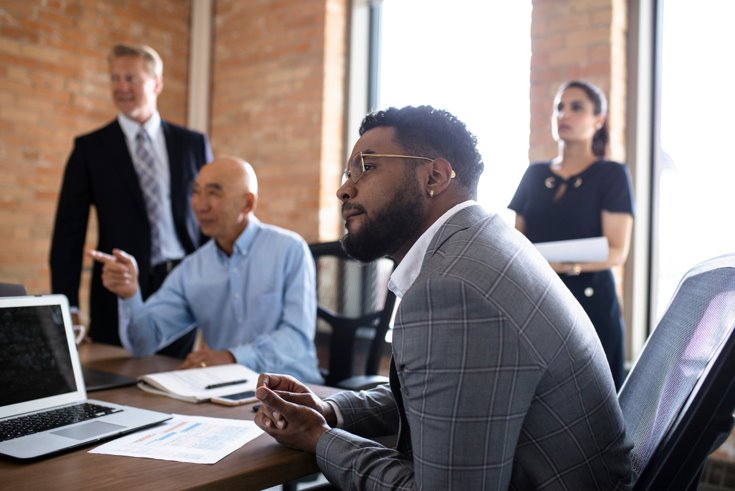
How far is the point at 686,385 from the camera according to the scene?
0.98m

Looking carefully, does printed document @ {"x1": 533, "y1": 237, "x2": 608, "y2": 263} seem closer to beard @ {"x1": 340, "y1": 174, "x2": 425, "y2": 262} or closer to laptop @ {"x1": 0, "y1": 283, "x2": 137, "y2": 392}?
beard @ {"x1": 340, "y1": 174, "x2": 425, "y2": 262}

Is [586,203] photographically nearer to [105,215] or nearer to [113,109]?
[105,215]

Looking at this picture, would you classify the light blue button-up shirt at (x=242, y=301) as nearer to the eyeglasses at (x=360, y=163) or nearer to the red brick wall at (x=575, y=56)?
the eyeglasses at (x=360, y=163)

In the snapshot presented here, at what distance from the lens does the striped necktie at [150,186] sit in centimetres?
282

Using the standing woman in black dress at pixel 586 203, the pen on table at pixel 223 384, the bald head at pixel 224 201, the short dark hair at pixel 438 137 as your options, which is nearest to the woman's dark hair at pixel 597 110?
the standing woman in black dress at pixel 586 203

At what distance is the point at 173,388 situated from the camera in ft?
5.01

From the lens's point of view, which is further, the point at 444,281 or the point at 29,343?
the point at 29,343

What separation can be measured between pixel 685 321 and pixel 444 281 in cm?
43

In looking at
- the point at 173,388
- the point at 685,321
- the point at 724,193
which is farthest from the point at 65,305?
the point at 724,193

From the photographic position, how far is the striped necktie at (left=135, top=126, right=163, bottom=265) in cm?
282

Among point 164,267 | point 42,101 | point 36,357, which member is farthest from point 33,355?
point 42,101

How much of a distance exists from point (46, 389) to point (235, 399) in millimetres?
380

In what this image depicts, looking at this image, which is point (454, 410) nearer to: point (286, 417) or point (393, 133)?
point (286, 417)

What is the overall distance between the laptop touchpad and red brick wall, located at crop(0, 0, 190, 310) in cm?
350
